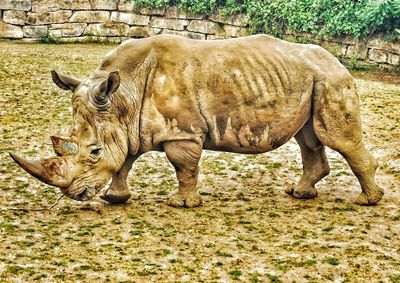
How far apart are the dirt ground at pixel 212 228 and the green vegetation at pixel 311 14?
5632 millimetres

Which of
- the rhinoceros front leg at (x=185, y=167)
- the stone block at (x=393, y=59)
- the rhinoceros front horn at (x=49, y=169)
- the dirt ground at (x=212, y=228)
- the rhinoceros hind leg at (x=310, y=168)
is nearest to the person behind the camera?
the dirt ground at (x=212, y=228)

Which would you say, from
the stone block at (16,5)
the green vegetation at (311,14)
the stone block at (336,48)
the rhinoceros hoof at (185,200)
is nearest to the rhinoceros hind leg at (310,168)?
the rhinoceros hoof at (185,200)

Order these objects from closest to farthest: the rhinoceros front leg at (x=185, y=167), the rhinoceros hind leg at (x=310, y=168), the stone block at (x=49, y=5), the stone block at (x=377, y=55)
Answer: the rhinoceros front leg at (x=185, y=167)
the rhinoceros hind leg at (x=310, y=168)
the stone block at (x=377, y=55)
the stone block at (x=49, y=5)

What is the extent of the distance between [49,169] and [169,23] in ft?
37.6

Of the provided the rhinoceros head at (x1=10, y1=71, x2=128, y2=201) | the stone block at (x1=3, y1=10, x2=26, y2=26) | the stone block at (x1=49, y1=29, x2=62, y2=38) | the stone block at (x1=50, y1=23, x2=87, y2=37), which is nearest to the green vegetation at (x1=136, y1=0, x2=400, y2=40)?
the stone block at (x1=50, y1=23, x2=87, y2=37)

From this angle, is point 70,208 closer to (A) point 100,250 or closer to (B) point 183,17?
(A) point 100,250

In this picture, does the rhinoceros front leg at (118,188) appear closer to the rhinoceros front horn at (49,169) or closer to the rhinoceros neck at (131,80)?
the rhinoceros neck at (131,80)

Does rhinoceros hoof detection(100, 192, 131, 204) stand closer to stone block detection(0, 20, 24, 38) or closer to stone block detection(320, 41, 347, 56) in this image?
stone block detection(320, 41, 347, 56)

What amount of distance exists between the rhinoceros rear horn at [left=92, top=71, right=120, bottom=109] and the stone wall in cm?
992

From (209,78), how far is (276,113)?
1.94ft

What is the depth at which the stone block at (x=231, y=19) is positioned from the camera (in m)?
14.3

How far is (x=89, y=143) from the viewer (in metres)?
4.32

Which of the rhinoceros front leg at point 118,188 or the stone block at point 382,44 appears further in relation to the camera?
the stone block at point 382,44

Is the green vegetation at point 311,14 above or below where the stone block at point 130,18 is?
above
